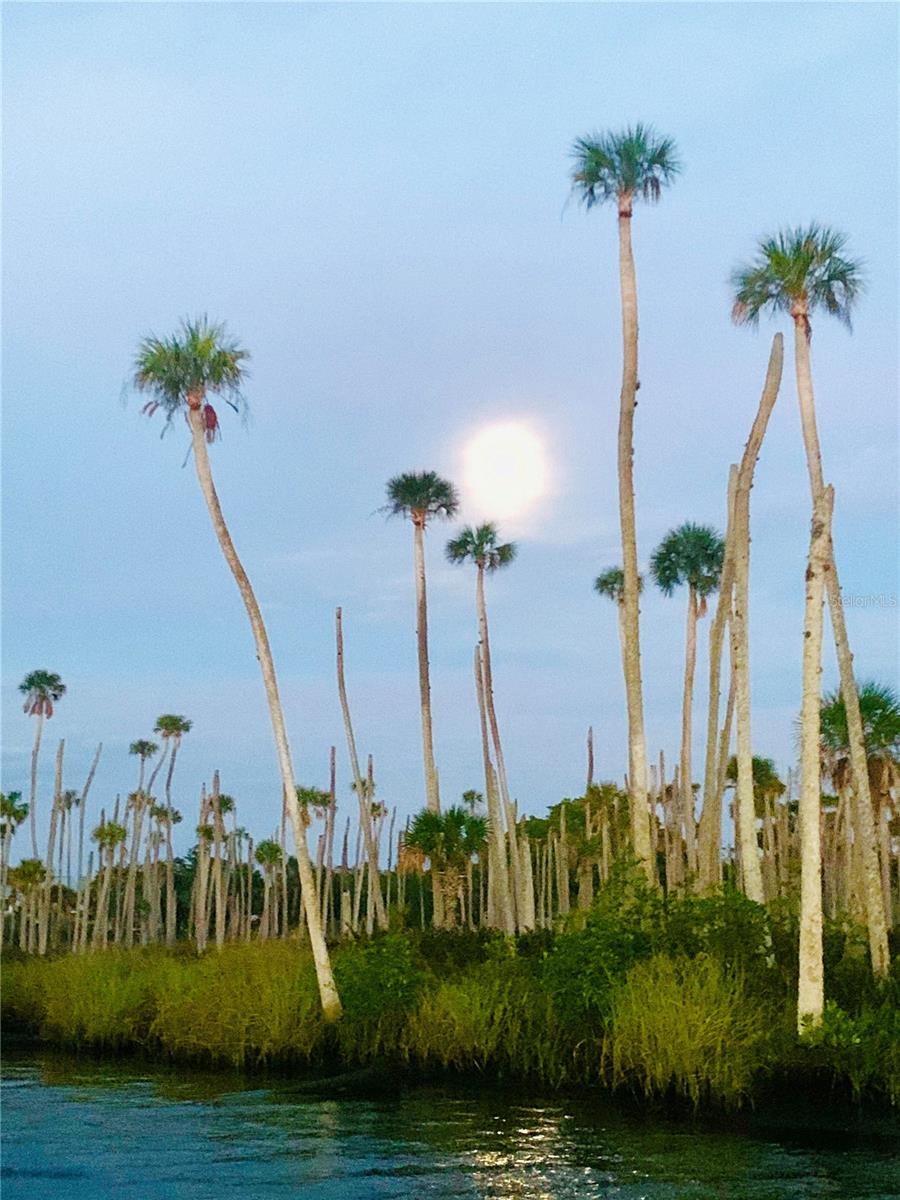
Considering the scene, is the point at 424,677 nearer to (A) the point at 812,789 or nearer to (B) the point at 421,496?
(B) the point at 421,496

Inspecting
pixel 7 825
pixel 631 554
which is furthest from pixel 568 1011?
pixel 7 825

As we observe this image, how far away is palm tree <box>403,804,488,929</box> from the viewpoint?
143ft

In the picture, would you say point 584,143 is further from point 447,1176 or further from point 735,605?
point 447,1176

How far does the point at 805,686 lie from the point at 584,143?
43.9 feet

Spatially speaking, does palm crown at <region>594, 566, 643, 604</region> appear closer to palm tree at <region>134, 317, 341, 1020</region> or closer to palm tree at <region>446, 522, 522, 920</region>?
palm tree at <region>446, 522, 522, 920</region>

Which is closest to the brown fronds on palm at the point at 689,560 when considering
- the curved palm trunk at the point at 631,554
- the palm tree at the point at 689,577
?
the palm tree at the point at 689,577

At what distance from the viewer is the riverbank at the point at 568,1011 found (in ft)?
62.5

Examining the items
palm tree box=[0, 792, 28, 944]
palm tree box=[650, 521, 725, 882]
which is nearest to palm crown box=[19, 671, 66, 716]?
palm tree box=[0, 792, 28, 944]

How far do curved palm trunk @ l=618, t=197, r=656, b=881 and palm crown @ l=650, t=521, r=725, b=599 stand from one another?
14494 mm

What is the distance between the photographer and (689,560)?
141 ft

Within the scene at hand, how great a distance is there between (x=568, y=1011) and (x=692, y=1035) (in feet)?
10.9

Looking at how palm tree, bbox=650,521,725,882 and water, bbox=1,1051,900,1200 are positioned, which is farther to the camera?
palm tree, bbox=650,521,725,882

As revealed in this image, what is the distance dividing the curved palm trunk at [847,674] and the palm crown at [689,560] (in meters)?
17.0

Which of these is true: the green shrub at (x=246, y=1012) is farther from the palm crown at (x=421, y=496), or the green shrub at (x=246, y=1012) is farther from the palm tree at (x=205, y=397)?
the palm crown at (x=421, y=496)
